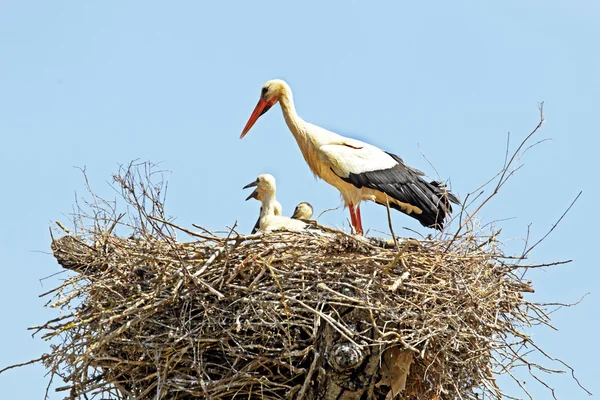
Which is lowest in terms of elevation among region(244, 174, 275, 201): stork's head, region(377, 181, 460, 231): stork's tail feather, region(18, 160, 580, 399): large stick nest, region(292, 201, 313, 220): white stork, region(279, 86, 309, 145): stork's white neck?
region(18, 160, 580, 399): large stick nest

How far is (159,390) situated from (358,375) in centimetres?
109

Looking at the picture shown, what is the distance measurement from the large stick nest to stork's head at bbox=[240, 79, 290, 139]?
2.70m

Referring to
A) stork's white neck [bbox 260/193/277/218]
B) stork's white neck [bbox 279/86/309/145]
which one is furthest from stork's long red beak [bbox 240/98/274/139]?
stork's white neck [bbox 260/193/277/218]

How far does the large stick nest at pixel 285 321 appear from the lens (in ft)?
19.9

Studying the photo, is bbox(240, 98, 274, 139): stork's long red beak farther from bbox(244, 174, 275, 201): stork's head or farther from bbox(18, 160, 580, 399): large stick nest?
bbox(18, 160, 580, 399): large stick nest

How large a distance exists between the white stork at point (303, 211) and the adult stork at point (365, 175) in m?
0.27

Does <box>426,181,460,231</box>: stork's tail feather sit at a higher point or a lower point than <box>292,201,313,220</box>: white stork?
higher

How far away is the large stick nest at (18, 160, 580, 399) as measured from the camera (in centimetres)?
607

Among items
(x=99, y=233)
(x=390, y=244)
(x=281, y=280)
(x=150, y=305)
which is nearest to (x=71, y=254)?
(x=99, y=233)

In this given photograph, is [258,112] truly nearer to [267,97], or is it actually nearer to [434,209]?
[267,97]

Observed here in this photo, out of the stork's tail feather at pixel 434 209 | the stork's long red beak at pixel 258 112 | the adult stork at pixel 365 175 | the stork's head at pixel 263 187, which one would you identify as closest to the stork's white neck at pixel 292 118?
the adult stork at pixel 365 175

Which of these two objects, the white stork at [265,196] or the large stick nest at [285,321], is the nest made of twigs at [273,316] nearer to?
the large stick nest at [285,321]

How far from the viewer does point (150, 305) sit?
6.21 meters

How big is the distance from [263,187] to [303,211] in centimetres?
45
